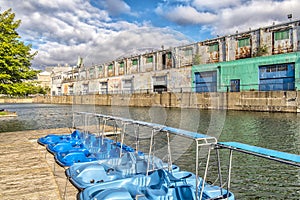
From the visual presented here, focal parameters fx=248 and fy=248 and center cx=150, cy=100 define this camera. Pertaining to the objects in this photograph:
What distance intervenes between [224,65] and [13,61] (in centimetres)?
3267

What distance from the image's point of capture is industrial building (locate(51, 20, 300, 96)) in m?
37.4

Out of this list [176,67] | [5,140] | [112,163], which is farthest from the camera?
[176,67]

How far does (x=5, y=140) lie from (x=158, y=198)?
12923 mm

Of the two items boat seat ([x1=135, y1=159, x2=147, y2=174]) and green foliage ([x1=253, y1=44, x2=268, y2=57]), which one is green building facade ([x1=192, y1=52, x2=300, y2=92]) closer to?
green foliage ([x1=253, y1=44, x2=268, y2=57])

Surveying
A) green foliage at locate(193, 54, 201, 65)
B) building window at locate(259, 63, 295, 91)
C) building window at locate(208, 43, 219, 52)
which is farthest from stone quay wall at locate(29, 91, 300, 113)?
building window at locate(208, 43, 219, 52)

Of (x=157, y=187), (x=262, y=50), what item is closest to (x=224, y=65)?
(x=262, y=50)

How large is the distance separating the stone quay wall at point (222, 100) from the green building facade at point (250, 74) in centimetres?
254

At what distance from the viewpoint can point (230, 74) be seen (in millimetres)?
42906

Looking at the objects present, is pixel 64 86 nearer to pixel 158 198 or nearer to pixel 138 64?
pixel 138 64

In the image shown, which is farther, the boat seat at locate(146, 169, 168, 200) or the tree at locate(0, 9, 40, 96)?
the tree at locate(0, 9, 40, 96)

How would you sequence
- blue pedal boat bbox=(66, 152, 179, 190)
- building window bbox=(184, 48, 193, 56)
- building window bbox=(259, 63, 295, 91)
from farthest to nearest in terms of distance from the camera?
building window bbox=(184, 48, 193, 56) → building window bbox=(259, 63, 295, 91) → blue pedal boat bbox=(66, 152, 179, 190)

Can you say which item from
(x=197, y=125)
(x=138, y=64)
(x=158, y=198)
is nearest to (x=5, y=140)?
(x=158, y=198)

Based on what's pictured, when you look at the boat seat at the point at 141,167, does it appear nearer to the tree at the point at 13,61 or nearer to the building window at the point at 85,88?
the tree at the point at 13,61

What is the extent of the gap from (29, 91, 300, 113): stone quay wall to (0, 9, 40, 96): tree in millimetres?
25947
